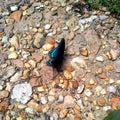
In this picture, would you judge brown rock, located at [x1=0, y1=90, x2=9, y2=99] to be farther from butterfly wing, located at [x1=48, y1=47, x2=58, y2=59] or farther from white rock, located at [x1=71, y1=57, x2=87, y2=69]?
white rock, located at [x1=71, y1=57, x2=87, y2=69]

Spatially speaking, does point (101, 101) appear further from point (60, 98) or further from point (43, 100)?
point (43, 100)

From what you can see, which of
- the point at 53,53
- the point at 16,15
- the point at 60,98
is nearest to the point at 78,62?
the point at 53,53

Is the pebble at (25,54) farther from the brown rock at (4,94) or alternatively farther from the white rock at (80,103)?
the white rock at (80,103)

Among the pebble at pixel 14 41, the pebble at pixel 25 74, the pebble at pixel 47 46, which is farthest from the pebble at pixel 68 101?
the pebble at pixel 14 41

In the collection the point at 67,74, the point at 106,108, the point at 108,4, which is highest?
the point at 108,4

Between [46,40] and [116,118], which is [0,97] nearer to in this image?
[46,40]
